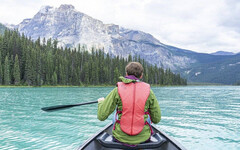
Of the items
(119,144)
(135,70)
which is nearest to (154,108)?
(135,70)

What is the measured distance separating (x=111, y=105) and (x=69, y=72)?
98416 mm

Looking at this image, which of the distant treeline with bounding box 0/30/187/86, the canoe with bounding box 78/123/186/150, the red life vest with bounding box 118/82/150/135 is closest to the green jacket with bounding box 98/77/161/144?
the red life vest with bounding box 118/82/150/135

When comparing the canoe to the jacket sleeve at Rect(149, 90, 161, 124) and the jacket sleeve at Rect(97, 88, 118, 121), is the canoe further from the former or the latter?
the jacket sleeve at Rect(97, 88, 118, 121)

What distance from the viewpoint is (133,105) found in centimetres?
426

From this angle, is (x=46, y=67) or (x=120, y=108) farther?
(x=46, y=67)

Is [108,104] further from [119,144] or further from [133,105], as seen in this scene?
[119,144]

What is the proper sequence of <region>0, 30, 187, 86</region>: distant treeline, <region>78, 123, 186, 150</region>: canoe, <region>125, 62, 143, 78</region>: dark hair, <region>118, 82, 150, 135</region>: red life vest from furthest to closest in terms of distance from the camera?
A: <region>0, 30, 187, 86</region>: distant treeline, <region>78, 123, 186, 150</region>: canoe, <region>125, 62, 143, 78</region>: dark hair, <region>118, 82, 150, 135</region>: red life vest

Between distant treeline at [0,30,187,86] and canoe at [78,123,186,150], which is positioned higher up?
distant treeline at [0,30,187,86]

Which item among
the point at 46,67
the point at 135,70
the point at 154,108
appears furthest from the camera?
the point at 46,67

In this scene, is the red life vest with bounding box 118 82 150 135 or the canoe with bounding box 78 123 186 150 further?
the canoe with bounding box 78 123 186 150

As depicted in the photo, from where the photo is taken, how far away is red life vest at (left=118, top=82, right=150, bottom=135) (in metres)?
4.25

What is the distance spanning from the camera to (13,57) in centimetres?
9112

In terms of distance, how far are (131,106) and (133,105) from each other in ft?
0.16

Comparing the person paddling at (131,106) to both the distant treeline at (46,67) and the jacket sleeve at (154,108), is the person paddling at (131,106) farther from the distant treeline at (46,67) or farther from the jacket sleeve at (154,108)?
the distant treeline at (46,67)
